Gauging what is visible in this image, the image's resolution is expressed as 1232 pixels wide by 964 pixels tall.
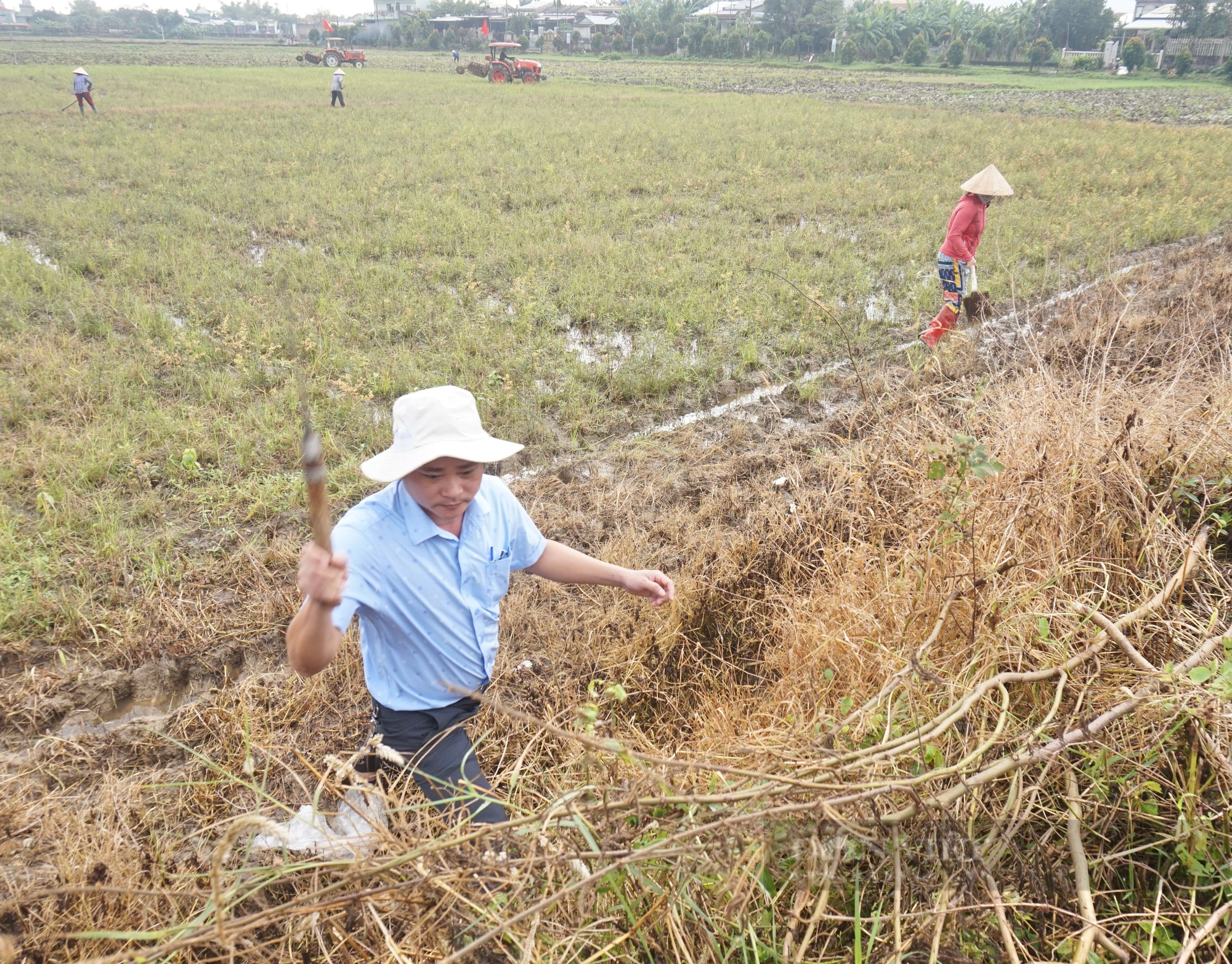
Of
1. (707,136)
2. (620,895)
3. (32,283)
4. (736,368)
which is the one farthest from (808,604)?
(707,136)

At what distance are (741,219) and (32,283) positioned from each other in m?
7.18

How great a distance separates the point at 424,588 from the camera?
1860 millimetres

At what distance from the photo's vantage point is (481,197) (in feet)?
32.2

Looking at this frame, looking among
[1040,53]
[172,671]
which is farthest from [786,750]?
[1040,53]

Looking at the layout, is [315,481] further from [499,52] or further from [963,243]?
[499,52]

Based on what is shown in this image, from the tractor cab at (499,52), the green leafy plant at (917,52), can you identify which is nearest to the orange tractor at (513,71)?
the tractor cab at (499,52)

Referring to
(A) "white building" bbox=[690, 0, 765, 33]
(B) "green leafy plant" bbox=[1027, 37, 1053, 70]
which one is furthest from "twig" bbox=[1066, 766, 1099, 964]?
(A) "white building" bbox=[690, 0, 765, 33]

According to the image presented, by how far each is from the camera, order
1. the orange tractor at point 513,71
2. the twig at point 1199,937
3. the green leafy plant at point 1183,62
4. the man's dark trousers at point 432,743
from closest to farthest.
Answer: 1. the twig at point 1199,937
2. the man's dark trousers at point 432,743
3. the orange tractor at point 513,71
4. the green leafy plant at point 1183,62

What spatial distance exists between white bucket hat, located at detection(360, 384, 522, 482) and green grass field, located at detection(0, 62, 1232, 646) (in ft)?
1.24

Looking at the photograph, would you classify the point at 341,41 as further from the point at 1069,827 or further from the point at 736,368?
the point at 1069,827

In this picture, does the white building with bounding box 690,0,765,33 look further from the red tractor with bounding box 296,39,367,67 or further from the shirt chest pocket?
the shirt chest pocket

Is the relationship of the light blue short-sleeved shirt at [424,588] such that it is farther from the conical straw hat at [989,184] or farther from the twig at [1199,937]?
the conical straw hat at [989,184]

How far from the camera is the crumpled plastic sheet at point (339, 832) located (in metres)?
1.28

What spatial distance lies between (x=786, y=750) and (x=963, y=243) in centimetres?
502
